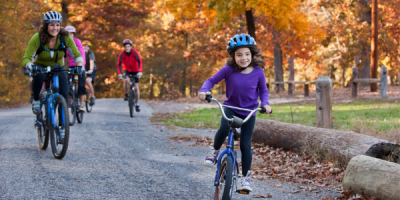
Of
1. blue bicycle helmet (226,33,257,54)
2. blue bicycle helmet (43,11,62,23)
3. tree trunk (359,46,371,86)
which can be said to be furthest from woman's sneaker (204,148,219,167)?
tree trunk (359,46,371,86)

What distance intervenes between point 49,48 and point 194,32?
78.3 ft

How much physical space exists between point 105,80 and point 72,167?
3111 centimetres

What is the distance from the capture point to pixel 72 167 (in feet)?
18.0

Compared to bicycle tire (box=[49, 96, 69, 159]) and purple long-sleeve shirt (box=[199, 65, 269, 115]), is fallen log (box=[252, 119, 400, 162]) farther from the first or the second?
bicycle tire (box=[49, 96, 69, 159])

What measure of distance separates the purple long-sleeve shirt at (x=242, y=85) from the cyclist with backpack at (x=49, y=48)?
278 centimetres

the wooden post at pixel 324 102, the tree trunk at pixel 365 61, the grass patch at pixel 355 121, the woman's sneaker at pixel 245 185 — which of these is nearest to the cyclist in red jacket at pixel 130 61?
the grass patch at pixel 355 121

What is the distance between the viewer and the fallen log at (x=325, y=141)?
16.6 feet

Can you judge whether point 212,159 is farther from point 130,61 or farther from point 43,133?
point 130,61

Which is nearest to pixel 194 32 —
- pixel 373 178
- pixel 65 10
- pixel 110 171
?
pixel 65 10

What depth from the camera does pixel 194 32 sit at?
97.3ft

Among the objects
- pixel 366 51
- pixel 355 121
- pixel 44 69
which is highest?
pixel 366 51

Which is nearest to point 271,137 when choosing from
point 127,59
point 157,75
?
point 127,59

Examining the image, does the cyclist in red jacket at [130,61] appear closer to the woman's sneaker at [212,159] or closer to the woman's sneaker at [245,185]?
the woman's sneaker at [212,159]

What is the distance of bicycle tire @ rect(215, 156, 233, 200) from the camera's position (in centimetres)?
377
